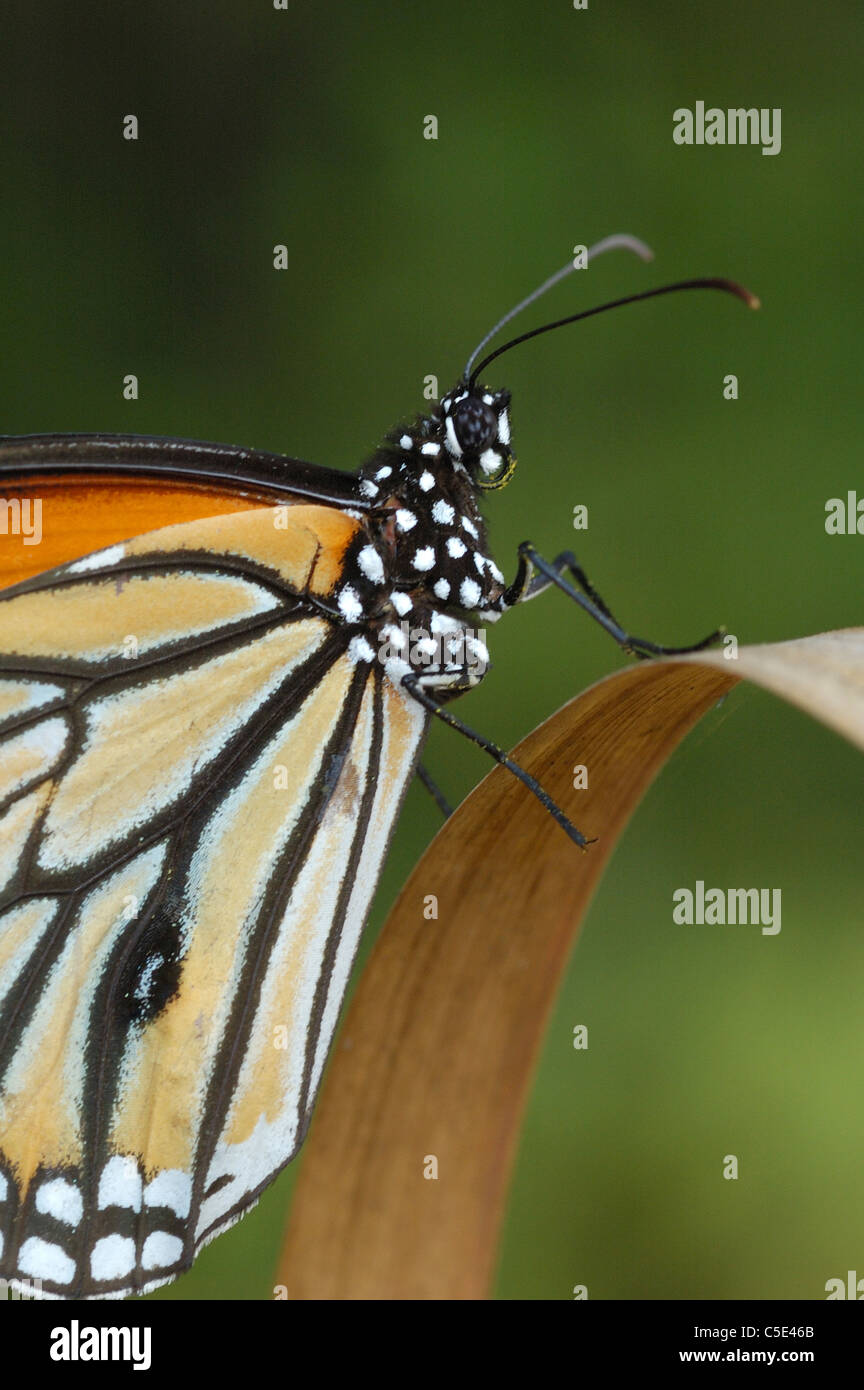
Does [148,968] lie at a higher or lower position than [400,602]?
lower

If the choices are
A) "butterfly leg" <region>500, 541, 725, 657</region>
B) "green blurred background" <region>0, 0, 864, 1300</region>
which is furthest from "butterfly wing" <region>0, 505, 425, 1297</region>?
"green blurred background" <region>0, 0, 864, 1300</region>

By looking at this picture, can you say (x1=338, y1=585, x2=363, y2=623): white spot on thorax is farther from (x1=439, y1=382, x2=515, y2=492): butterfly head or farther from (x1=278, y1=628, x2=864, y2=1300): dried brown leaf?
(x1=278, y1=628, x2=864, y2=1300): dried brown leaf

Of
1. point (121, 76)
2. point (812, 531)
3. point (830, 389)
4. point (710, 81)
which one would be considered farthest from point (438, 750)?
point (121, 76)

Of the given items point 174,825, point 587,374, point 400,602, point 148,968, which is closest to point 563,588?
point 400,602

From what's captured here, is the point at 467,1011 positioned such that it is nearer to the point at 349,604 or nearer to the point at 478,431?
the point at 349,604

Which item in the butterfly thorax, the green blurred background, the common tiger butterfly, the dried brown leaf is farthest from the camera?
the green blurred background

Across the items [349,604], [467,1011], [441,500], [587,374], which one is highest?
[587,374]

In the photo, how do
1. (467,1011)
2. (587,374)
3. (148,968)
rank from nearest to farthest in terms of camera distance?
(467,1011) → (148,968) → (587,374)

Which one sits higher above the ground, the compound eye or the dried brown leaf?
the compound eye
